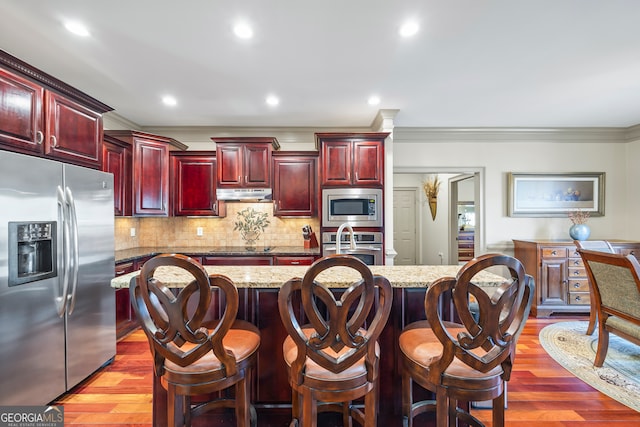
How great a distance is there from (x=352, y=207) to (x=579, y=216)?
344cm

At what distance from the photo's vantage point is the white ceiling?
6.10ft

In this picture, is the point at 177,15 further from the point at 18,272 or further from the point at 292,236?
the point at 292,236

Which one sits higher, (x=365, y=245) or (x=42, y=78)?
(x=42, y=78)

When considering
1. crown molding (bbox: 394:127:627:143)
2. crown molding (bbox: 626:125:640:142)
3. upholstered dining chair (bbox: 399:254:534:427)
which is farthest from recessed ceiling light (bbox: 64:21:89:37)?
crown molding (bbox: 626:125:640:142)

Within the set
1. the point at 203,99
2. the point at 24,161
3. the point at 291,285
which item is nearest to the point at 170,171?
the point at 203,99

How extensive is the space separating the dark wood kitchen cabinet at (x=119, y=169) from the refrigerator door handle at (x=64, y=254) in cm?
129

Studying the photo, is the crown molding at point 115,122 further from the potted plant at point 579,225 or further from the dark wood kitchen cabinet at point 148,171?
the potted plant at point 579,225

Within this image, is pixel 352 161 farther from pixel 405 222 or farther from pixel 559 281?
pixel 405 222

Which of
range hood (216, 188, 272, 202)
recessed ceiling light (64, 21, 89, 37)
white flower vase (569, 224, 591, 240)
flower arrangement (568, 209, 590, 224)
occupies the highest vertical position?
recessed ceiling light (64, 21, 89, 37)

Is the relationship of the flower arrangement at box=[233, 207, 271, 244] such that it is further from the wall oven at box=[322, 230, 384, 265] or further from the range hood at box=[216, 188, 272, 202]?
the wall oven at box=[322, 230, 384, 265]

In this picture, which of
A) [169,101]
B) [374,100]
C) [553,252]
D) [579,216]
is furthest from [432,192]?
[169,101]

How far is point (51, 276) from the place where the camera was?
6.45 feet

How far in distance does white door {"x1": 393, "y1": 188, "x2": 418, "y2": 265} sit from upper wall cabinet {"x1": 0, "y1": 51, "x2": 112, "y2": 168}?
229 inches

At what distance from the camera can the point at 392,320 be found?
1767mm
